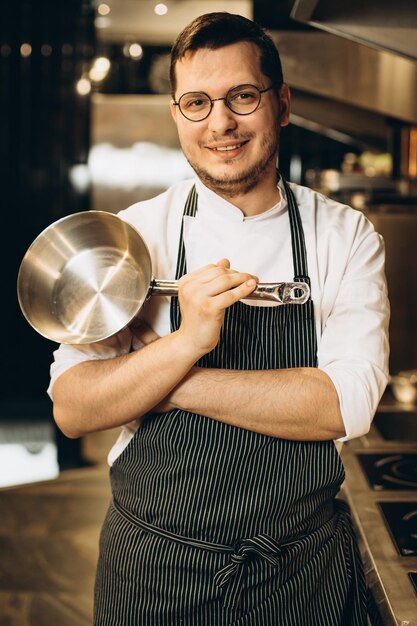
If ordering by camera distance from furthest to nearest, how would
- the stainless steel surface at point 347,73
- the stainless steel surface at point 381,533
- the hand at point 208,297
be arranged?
the stainless steel surface at point 347,73 → the stainless steel surface at point 381,533 → the hand at point 208,297

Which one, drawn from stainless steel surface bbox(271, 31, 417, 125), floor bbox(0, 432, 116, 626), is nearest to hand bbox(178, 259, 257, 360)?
floor bbox(0, 432, 116, 626)

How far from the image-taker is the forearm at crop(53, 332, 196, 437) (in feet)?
3.95

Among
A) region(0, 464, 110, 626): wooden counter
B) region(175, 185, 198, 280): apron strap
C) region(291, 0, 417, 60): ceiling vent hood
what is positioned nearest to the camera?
region(175, 185, 198, 280): apron strap

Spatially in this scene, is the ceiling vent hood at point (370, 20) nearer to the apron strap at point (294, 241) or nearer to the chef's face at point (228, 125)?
the chef's face at point (228, 125)

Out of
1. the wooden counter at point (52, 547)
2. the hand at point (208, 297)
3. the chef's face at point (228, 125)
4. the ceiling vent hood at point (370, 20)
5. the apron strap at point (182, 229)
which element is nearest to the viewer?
the hand at point (208, 297)

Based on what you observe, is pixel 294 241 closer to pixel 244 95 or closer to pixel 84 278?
pixel 244 95

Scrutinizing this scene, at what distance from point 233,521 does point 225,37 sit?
84 cm

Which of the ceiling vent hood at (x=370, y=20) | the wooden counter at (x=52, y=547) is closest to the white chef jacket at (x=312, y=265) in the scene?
the ceiling vent hood at (x=370, y=20)

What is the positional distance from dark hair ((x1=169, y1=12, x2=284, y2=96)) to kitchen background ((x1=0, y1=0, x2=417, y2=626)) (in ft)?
0.89

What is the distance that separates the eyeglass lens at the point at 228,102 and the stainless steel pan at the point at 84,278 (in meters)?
0.24

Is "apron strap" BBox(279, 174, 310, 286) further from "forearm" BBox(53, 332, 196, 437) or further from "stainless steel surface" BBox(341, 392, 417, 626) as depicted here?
"stainless steel surface" BBox(341, 392, 417, 626)

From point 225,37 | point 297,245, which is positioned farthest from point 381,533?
point 225,37

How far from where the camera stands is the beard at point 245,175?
1354mm

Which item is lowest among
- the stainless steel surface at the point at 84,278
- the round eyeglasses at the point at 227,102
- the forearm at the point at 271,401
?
the forearm at the point at 271,401
